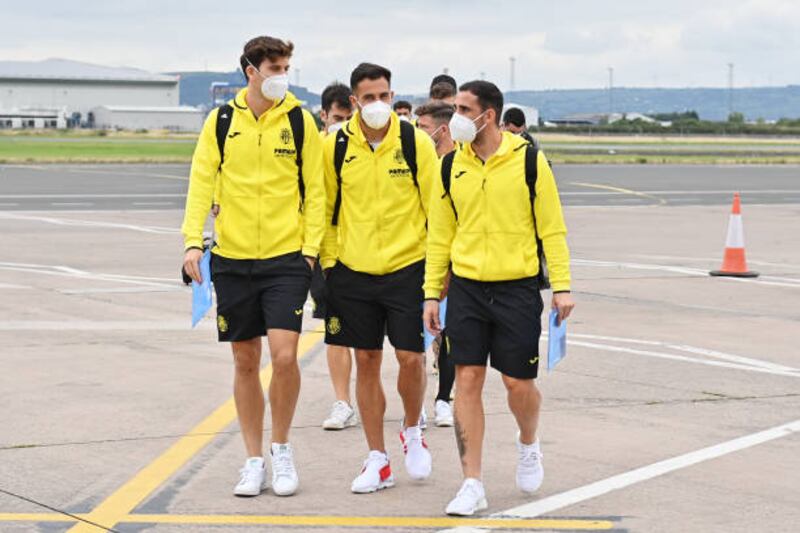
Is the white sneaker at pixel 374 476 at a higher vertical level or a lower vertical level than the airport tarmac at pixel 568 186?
higher

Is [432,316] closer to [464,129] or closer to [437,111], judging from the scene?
[464,129]

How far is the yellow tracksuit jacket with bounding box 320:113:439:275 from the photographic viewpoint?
6.59 meters

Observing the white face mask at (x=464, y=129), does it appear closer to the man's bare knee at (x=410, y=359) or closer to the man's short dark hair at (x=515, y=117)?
the man's bare knee at (x=410, y=359)

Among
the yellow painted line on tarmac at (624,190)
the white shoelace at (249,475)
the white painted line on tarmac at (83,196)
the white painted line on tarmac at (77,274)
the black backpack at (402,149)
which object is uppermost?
the black backpack at (402,149)

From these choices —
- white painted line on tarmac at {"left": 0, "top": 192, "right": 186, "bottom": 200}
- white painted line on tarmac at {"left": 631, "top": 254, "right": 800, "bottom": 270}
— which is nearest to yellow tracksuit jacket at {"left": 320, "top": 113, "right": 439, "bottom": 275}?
white painted line on tarmac at {"left": 631, "top": 254, "right": 800, "bottom": 270}

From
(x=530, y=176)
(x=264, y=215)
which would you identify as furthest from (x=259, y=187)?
(x=530, y=176)

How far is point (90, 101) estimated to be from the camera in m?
195

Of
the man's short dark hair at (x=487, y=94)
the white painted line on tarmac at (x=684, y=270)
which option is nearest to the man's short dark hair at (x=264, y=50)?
the man's short dark hair at (x=487, y=94)

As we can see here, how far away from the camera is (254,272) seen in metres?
6.44

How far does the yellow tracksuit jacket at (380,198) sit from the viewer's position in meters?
6.59

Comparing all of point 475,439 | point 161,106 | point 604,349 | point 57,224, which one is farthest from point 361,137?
point 161,106

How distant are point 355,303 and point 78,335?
→ 16.6 feet

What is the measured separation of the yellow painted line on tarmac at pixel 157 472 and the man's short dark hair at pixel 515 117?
2.90 metres

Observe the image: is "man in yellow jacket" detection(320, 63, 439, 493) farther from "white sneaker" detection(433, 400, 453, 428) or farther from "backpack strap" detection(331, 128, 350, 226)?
"white sneaker" detection(433, 400, 453, 428)
